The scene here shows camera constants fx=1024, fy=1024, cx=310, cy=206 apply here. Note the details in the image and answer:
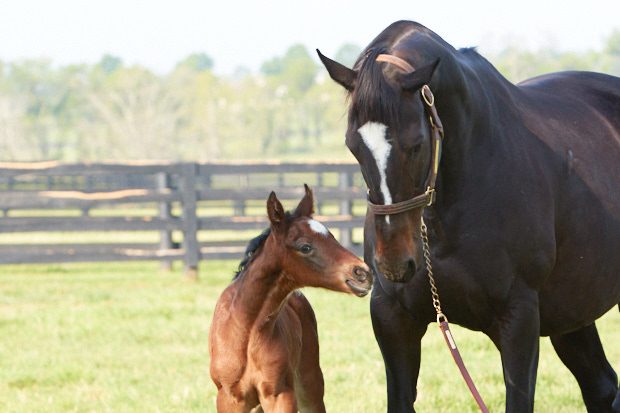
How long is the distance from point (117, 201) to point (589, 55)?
346 ft

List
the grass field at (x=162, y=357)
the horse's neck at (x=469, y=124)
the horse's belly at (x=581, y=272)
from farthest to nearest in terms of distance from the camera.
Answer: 1. the grass field at (x=162, y=357)
2. the horse's belly at (x=581, y=272)
3. the horse's neck at (x=469, y=124)

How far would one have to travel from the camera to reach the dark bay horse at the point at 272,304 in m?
4.31

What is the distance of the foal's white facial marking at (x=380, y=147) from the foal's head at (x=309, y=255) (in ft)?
2.85

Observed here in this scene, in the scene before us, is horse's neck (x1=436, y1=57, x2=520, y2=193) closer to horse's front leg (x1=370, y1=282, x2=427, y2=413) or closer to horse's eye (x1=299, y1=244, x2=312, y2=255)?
horse's front leg (x1=370, y1=282, x2=427, y2=413)

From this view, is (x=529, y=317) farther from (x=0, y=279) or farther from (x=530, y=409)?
(x=0, y=279)

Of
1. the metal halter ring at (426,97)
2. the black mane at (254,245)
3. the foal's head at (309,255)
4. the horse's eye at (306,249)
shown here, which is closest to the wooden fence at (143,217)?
the black mane at (254,245)

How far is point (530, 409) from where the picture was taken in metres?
3.91

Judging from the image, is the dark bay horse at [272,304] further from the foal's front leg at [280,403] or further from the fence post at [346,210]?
the fence post at [346,210]

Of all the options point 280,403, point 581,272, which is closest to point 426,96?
point 581,272

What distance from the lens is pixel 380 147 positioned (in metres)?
3.32

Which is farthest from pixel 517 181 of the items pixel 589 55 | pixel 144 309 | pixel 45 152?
pixel 589 55

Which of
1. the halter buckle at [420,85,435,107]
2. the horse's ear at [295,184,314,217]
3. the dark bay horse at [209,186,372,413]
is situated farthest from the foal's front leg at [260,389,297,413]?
the halter buckle at [420,85,435,107]

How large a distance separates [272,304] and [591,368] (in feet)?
5.93

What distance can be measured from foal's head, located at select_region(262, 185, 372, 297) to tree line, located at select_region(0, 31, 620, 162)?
46.7 m
